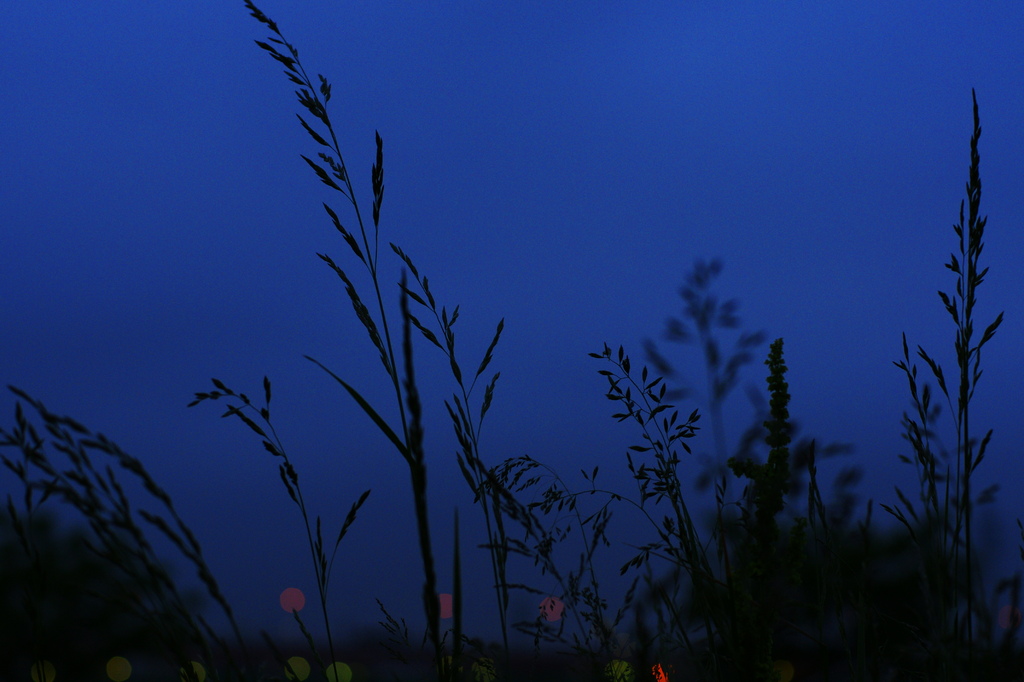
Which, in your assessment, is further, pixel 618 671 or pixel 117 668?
pixel 117 668

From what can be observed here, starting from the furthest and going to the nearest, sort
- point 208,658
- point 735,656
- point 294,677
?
1. point 294,677
2. point 735,656
3. point 208,658

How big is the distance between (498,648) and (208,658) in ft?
2.57

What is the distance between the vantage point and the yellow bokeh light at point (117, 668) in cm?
2214

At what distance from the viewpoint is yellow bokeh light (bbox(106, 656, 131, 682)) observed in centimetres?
2214

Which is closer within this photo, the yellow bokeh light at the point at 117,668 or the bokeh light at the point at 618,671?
the bokeh light at the point at 618,671

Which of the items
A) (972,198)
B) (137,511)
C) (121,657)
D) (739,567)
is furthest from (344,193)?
(121,657)

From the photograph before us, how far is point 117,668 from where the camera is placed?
22.4 metres

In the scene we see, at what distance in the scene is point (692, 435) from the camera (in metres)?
2.00

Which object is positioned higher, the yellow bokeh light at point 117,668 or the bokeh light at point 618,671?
the bokeh light at point 618,671

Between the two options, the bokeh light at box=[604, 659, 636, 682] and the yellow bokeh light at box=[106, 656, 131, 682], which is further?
the yellow bokeh light at box=[106, 656, 131, 682]

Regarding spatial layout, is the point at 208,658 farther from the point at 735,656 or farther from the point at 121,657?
the point at 121,657

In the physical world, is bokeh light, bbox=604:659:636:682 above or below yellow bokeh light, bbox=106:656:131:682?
above

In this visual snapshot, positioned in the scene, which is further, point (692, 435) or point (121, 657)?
point (121, 657)

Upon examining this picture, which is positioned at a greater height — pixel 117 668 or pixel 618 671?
pixel 618 671
